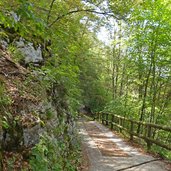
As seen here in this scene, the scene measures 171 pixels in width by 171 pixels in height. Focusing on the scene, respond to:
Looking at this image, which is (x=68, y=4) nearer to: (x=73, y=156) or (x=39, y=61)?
(x=39, y=61)

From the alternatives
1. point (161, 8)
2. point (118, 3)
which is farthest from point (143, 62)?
point (118, 3)

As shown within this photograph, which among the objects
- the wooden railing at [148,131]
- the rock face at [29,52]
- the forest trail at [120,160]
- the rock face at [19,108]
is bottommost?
the forest trail at [120,160]

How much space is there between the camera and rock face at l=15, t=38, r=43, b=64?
6.35 metres

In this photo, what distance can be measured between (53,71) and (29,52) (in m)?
0.93

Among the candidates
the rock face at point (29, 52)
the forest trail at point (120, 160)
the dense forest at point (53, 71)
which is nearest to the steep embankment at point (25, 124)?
the dense forest at point (53, 71)

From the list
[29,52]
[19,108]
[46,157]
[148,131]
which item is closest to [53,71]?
[29,52]

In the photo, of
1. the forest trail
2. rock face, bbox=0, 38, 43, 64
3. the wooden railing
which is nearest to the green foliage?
the forest trail

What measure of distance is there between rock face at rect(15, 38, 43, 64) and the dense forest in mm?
26

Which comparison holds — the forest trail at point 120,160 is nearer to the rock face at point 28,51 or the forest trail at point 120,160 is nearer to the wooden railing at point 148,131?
the wooden railing at point 148,131

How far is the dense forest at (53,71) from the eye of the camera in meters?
3.47

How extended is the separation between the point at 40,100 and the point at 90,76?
23.5 meters

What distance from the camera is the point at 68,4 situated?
991cm

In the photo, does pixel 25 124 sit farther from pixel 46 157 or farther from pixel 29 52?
pixel 29 52

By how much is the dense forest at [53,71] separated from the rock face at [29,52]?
0.08 ft
